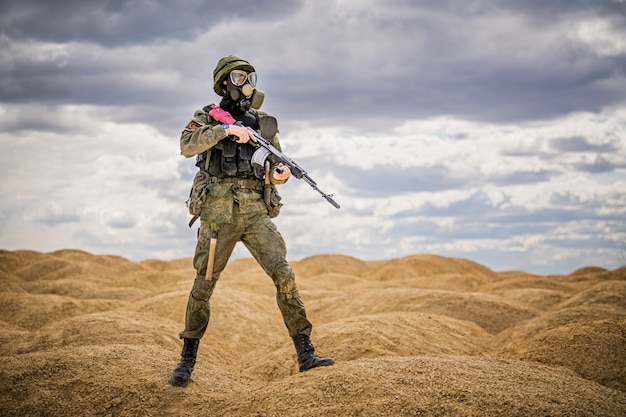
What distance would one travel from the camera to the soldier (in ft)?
21.6

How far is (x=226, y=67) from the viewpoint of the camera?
6.90 meters

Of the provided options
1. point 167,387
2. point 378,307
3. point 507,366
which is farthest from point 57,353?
point 378,307

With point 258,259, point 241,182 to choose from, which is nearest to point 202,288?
point 258,259

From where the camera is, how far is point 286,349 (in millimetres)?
10391

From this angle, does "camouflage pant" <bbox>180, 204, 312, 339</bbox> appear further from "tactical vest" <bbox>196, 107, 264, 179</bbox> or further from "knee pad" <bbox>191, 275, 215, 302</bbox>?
"tactical vest" <bbox>196, 107, 264, 179</bbox>

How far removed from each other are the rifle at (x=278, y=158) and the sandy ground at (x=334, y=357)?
1840mm

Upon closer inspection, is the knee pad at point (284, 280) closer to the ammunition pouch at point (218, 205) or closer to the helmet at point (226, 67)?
the ammunition pouch at point (218, 205)

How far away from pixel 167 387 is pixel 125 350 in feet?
4.80

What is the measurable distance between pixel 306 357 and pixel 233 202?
1641 millimetres

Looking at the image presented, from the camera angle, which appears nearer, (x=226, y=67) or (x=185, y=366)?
(x=226, y=67)

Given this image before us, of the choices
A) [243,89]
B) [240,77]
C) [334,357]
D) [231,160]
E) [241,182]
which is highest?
[240,77]

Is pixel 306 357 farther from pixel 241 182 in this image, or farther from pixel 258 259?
pixel 241 182

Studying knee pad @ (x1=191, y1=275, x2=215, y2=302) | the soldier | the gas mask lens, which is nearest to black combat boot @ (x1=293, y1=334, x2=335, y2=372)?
the soldier

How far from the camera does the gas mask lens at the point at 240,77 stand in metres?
6.89
